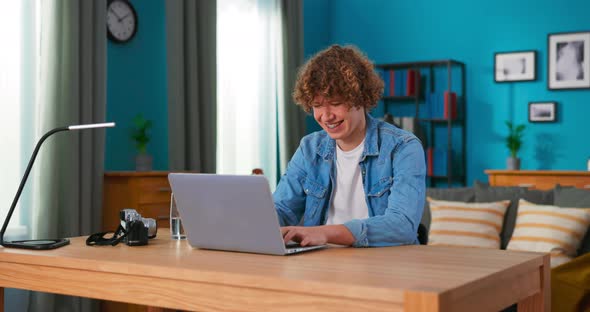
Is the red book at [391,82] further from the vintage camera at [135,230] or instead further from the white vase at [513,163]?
the vintage camera at [135,230]

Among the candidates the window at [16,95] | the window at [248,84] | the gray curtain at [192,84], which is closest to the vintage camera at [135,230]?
the window at [16,95]

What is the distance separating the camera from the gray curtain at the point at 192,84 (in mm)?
5199

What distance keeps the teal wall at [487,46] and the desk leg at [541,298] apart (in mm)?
4670

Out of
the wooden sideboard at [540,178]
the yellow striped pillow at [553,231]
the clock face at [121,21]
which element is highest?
the clock face at [121,21]

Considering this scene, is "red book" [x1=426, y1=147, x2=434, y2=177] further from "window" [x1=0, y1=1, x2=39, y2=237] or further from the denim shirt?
the denim shirt

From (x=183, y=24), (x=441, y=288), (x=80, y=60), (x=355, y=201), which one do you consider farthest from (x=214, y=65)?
(x=441, y=288)

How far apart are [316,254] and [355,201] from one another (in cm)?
52

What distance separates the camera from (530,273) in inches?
73.9

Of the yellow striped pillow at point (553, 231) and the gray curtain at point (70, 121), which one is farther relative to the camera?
the gray curtain at point (70, 121)

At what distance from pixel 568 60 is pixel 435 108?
44.7 inches

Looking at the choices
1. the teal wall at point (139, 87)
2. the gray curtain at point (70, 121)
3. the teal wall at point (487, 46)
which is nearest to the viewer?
the gray curtain at point (70, 121)

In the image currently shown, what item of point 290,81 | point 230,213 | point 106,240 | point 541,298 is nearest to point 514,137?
point 290,81

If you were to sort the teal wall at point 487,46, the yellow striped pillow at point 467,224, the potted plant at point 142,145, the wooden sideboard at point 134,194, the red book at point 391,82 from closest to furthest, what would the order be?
1. the yellow striped pillow at point 467,224
2. the wooden sideboard at point 134,194
3. the potted plant at point 142,145
4. the teal wall at point 487,46
5. the red book at point 391,82

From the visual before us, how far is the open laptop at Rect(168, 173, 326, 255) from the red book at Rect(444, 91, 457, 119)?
15.5 ft
